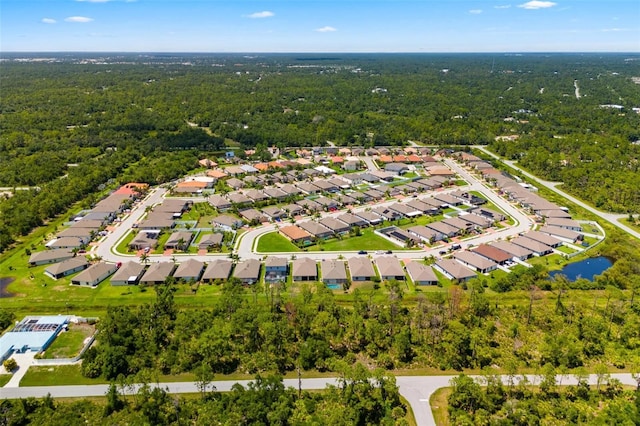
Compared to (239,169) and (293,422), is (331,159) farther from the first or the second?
(293,422)

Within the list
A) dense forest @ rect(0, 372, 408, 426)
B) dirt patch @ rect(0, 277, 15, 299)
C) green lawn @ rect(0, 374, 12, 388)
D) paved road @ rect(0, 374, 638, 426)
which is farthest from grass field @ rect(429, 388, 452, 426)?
dirt patch @ rect(0, 277, 15, 299)

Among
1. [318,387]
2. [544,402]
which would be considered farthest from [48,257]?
[544,402]

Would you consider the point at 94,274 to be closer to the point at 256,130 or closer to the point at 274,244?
the point at 274,244

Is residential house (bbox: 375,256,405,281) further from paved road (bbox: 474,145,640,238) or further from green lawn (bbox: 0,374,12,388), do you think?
paved road (bbox: 474,145,640,238)

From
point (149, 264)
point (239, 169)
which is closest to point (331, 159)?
point (239, 169)

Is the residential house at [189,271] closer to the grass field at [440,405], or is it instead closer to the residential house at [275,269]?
the residential house at [275,269]

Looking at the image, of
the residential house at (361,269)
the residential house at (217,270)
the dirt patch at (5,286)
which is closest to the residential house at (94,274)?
the dirt patch at (5,286)
